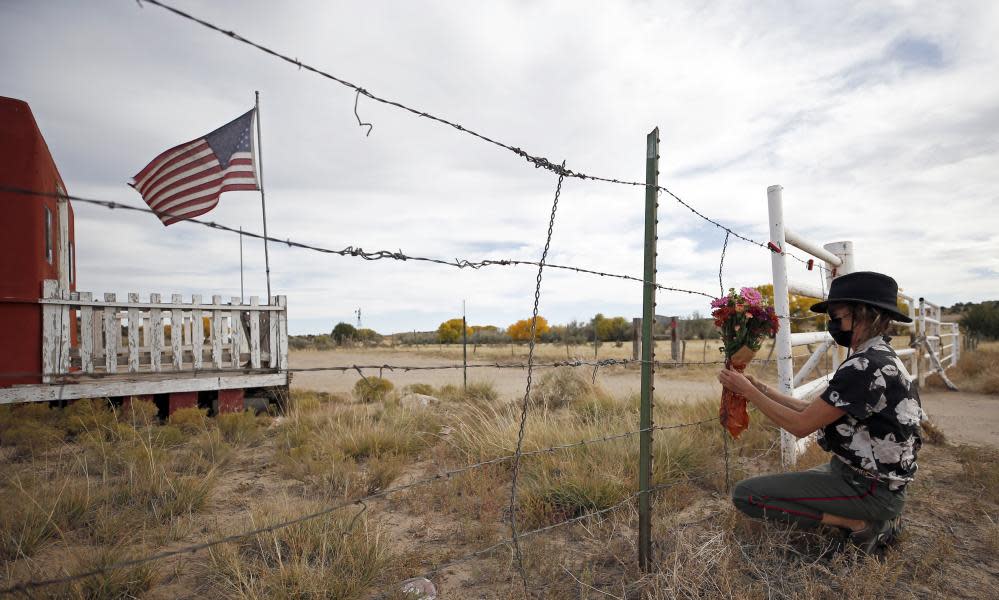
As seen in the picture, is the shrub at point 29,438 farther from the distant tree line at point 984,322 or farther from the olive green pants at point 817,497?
the distant tree line at point 984,322

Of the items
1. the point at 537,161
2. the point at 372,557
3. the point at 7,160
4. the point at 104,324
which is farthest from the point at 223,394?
the point at 537,161

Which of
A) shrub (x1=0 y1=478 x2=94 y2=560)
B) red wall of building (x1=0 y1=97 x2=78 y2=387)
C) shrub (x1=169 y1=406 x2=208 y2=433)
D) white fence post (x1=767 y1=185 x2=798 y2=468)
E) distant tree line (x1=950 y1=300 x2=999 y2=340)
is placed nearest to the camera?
shrub (x1=0 y1=478 x2=94 y2=560)

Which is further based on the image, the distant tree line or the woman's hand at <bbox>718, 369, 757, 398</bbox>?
the distant tree line

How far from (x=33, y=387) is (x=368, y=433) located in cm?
421

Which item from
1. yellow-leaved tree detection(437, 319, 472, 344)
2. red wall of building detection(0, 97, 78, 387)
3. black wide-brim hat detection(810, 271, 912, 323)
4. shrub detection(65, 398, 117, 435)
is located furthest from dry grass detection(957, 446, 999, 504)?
yellow-leaved tree detection(437, 319, 472, 344)

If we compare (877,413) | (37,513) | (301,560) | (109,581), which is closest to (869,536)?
(877,413)

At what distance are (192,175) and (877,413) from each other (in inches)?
309

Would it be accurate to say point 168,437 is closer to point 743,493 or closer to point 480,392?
point 480,392

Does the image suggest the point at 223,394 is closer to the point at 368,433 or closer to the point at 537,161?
the point at 368,433

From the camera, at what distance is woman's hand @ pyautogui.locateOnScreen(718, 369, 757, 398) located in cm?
267

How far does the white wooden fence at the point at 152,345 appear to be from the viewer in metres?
6.52

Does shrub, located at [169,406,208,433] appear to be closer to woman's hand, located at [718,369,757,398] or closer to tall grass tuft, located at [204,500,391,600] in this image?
tall grass tuft, located at [204,500,391,600]

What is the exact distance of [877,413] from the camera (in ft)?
8.59

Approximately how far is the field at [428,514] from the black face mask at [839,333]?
1.10 meters
